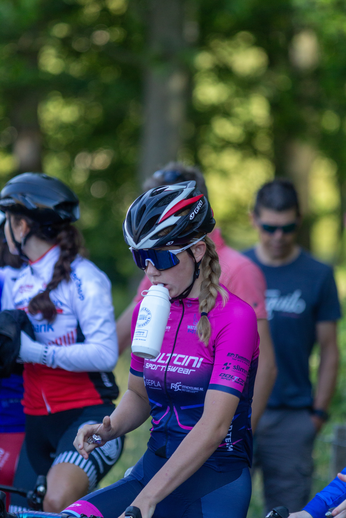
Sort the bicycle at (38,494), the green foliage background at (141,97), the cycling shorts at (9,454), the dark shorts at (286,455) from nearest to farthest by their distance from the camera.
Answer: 1. the bicycle at (38,494)
2. the cycling shorts at (9,454)
3. the dark shorts at (286,455)
4. the green foliage background at (141,97)

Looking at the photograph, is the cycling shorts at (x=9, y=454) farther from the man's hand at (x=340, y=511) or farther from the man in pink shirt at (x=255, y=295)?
the man's hand at (x=340, y=511)

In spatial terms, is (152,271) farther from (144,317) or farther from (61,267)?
(61,267)

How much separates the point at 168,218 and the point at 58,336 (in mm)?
1384

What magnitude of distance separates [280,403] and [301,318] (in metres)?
0.72

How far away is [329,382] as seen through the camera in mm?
5090

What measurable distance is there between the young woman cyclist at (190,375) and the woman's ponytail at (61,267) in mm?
1029

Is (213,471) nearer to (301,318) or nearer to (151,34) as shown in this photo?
(301,318)

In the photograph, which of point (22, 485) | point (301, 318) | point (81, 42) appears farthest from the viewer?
point (81, 42)

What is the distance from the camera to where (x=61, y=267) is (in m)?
3.76

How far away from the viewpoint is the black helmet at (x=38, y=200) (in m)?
3.82

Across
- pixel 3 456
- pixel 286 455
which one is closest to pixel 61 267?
pixel 3 456

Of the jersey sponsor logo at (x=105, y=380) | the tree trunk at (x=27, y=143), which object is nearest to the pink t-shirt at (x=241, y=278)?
the jersey sponsor logo at (x=105, y=380)

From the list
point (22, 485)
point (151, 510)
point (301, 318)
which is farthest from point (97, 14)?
point (151, 510)

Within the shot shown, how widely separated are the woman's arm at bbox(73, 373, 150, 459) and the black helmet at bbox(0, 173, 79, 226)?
4.49 ft
